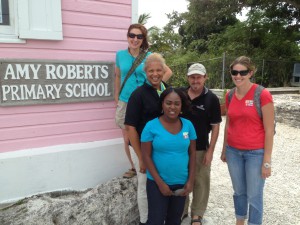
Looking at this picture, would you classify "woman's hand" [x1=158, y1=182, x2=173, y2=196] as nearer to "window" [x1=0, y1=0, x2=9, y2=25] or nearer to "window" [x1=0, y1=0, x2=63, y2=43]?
"window" [x1=0, y1=0, x2=63, y2=43]

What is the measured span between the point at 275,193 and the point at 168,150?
266 cm

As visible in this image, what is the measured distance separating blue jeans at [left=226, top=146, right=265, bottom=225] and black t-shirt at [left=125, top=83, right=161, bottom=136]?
0.84 m

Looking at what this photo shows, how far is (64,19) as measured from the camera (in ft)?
10.4

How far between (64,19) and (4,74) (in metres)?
0.86

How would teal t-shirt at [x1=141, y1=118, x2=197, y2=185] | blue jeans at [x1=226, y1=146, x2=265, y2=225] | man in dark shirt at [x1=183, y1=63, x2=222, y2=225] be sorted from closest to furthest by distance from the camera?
teal t-shirt at [x1=141, y1=118, x2=197, y2=185] < blue jeans at [x1=226, y1=146, x2=265, y2=225] < man in dark shirt at [x1=183, y1=63, x2=222, y2=225]

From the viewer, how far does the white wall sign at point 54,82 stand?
298 cm

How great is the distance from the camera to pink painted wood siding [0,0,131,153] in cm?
307

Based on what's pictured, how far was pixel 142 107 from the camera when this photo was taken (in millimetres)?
2496

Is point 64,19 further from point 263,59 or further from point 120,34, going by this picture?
point 263,59

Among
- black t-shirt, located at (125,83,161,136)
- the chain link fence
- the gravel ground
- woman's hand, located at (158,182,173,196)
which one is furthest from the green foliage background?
woman's hand, located at (158,182,173,196)

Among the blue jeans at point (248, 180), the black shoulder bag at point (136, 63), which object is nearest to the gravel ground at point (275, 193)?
the blue jeans at point (248, 180)

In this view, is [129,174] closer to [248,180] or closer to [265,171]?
[248,180]

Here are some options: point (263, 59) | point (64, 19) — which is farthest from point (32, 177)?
point (263, 59)

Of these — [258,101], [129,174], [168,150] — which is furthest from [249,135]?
[129,174]
